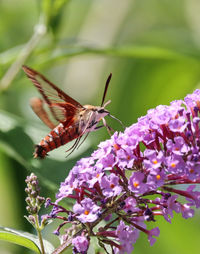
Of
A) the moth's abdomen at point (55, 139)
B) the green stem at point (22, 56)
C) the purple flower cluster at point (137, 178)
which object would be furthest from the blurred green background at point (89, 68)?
the purple flower cluster at point (137, 178)

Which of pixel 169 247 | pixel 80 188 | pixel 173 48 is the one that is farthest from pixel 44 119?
pixel 169 247

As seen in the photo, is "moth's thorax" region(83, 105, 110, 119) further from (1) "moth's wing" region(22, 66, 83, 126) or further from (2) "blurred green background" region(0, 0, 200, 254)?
(2) "blurred green background" region(0, 0, 200, 254)

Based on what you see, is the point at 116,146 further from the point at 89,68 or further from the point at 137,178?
the point at 89,68

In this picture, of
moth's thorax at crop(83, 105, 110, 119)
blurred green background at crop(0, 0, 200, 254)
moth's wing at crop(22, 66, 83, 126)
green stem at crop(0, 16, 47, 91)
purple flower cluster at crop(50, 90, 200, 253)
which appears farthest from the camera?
green stem at crop(0, 16, 47, 91)

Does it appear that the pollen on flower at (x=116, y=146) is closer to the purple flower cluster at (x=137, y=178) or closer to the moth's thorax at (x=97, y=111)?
the purple flower cluster at (x=137, y=178)

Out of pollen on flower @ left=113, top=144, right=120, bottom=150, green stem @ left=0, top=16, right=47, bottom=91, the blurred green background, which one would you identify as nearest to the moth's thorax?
the blurred green background

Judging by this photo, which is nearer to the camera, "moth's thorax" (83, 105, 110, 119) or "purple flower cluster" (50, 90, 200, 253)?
"purple flower cluster" (50, 90, 200, 253)
